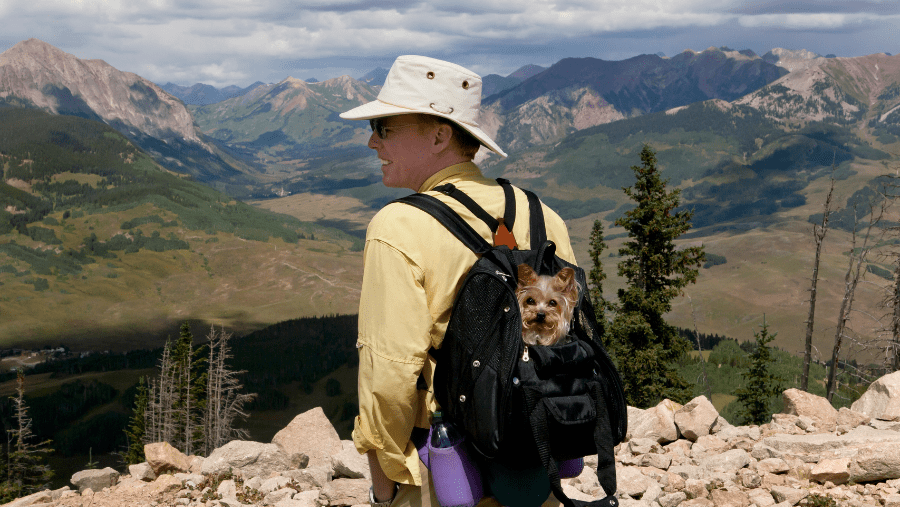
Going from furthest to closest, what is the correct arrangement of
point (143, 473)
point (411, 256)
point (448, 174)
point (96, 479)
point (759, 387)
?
point (759, 387)
point (96, 479)
point (143, 473)
point (448, 174)
point (411, 256)

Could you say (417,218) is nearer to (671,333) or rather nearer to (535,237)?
(535,237)

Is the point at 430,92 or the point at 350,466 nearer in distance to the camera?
the point at 430,92

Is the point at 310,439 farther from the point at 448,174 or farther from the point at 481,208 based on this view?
the point at 481,208

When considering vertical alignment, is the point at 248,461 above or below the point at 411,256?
below

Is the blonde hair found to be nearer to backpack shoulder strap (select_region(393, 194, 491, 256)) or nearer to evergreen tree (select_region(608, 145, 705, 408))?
backpack shoulder strap (select_region(393, 194, 491, 256))

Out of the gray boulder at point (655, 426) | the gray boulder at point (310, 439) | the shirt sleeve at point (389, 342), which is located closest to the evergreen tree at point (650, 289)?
the gray boulder at point (655, 426)

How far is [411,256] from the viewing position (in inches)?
167

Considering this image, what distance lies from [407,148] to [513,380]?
2097mm

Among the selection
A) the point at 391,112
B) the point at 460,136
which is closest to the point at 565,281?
the point at 460,136

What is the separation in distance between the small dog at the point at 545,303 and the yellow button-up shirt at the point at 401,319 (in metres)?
0.47

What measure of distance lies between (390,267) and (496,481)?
1702 mm

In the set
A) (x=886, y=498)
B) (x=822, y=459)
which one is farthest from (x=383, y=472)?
(x=822, y=459)

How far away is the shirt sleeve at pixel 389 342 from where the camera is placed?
4141mm

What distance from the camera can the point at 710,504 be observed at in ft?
34.1
